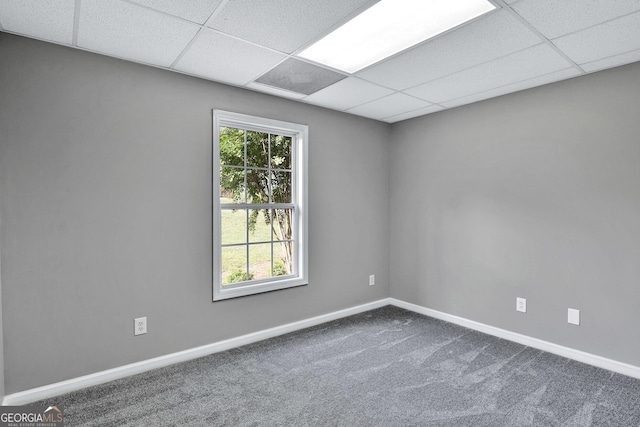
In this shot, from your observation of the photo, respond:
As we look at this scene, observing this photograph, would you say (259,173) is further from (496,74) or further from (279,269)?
(496,74)

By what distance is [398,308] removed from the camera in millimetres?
4125

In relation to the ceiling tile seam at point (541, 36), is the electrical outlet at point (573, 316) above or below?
below

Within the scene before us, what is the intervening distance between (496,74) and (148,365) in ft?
11.4

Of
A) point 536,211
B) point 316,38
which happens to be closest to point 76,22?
point 316,38

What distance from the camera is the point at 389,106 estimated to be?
11.5 ft

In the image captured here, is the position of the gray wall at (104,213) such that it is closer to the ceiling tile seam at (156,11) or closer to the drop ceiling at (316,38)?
the drop ceiling at (316,38)

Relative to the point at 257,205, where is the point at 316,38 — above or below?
above

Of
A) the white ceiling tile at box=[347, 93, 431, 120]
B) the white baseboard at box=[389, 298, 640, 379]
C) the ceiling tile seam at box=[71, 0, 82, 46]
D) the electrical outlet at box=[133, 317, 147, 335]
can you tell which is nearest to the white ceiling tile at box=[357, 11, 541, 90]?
the white ceiling tile at box=[347, 93, 431, 120]

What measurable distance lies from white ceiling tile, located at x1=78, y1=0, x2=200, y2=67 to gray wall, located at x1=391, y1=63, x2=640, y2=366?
2.72 m

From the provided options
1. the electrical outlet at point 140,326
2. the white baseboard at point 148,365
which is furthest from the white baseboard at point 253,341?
the electrical outlet at point 140,326

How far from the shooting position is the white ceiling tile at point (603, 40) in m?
1.96

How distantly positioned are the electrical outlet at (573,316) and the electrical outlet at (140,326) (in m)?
3.37

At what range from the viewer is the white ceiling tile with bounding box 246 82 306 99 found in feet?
9.69

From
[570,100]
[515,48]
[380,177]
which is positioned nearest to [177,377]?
[380,177]
